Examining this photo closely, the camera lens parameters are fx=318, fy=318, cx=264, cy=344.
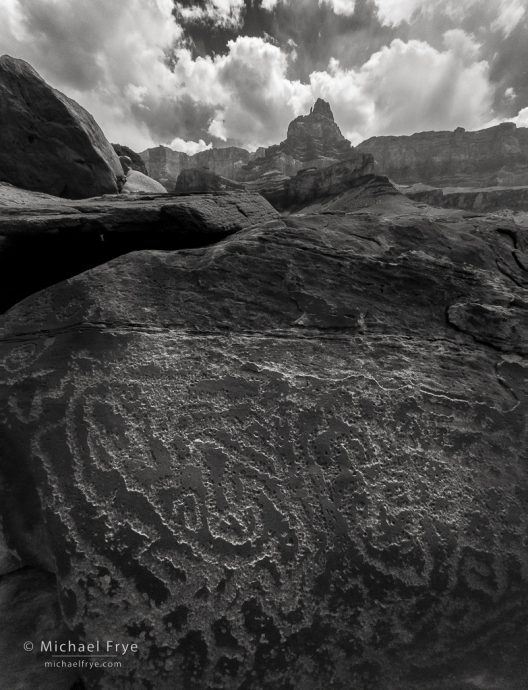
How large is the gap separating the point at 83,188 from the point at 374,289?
19.5ft

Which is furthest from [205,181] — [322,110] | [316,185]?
[322,110]

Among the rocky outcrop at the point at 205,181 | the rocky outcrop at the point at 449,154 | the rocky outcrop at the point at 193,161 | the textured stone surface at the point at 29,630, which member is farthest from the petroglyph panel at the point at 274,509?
the rocky outcrop at the point at 193,161

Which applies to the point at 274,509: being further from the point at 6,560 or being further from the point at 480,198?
the point at 480,198

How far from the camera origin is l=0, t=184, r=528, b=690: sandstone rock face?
1.57 meters

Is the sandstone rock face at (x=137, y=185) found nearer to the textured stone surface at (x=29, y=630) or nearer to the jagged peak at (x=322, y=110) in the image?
the textured stone surface at (x=29, y=630)

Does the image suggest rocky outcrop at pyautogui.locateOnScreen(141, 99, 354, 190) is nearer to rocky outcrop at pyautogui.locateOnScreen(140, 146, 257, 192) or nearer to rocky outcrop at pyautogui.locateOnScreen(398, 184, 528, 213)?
rocky outcrop at pyautogui.locateOnScreen(140, 146, 257, 192)

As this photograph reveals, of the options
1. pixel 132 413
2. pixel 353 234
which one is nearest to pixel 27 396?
pixel 132 413

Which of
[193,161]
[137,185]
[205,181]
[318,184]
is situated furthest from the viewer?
[193,161]

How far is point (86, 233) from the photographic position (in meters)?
3.22

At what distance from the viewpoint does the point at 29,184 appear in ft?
17.2

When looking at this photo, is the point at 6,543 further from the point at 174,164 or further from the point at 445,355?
the point at 174,164

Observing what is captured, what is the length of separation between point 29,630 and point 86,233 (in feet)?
10.2

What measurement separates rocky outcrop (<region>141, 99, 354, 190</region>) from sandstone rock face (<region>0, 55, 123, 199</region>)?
68.9 meters

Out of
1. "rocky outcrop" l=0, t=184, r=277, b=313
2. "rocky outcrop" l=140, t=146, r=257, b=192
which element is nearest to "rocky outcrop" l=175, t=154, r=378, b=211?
"rocky outcrop" l=0, t=184, r=277, b=313
